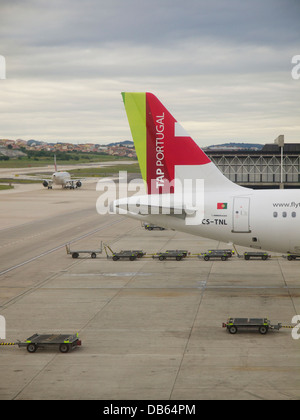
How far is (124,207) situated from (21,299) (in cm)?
770

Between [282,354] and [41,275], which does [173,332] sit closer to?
[282,354]

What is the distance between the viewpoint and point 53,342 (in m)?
Result: 23.6

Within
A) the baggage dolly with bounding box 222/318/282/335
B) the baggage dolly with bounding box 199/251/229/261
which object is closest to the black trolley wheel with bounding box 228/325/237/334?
the baggage dolly with bounding box 222/318/282/335

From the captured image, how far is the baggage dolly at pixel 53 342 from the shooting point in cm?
2342

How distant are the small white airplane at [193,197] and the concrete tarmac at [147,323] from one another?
11.5ft

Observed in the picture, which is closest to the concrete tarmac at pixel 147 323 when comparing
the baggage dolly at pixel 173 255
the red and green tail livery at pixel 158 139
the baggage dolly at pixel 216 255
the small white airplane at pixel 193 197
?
the baggage dolly at pixel 216 255

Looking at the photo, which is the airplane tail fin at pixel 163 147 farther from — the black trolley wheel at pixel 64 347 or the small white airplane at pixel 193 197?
the black trolley wheel at pixel 64 347

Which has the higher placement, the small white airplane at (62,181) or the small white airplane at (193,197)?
the small white airplane at (193,197)

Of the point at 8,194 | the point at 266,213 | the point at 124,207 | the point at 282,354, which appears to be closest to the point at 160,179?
the point at 124,207

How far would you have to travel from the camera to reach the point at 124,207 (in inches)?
1331

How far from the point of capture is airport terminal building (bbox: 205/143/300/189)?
9012cm

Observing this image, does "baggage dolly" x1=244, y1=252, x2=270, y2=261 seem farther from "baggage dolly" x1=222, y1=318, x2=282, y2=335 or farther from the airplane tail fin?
"baggage dolly" x1=222, y1=318, x2=282, y2=335

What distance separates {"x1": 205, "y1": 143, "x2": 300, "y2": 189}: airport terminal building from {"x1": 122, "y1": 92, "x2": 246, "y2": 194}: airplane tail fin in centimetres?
5841
